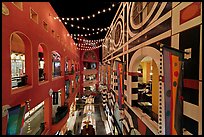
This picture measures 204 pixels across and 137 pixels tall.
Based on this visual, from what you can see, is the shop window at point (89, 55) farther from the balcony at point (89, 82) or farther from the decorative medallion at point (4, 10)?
the decorative medallion at point (4, 10)

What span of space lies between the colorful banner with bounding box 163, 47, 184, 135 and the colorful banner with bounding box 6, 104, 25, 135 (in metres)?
3.68

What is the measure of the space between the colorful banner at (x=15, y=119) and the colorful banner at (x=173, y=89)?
3.68 metres

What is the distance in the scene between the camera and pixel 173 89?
268cm

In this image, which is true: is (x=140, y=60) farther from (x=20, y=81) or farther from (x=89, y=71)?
(x=89, y=71)

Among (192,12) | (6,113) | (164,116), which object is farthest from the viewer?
(6,113)

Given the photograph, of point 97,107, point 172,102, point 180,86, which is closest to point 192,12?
point 180,86

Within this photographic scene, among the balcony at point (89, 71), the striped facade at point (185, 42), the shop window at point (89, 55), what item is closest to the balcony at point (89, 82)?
the balcony at point (89, 71)

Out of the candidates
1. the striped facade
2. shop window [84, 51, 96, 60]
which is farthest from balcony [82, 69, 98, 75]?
the striped facade

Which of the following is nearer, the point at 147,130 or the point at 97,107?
the point at 147,130

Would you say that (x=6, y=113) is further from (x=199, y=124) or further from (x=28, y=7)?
(x=199, y=124)

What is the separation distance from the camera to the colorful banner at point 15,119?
147 inches

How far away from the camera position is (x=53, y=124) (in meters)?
7.96

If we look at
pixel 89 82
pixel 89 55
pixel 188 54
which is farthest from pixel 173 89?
pixel 89 82

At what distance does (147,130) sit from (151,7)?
3.73 m
